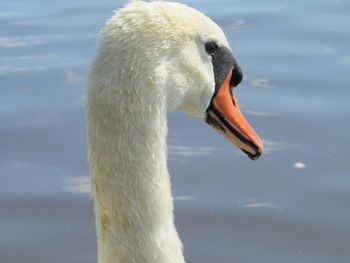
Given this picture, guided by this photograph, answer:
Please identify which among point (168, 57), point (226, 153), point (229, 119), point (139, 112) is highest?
point (168, 57)

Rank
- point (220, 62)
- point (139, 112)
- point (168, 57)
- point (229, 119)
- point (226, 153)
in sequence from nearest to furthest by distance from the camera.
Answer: point (139, 112), point (168, 57), point (220, 62), point (229, 119), point (226, 153)

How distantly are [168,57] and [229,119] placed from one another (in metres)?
0.66

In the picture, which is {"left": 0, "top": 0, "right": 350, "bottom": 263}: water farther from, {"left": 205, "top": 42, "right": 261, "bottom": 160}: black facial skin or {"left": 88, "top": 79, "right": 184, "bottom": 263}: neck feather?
{"left": 88, "top": 79, "right": 184, "bottom": 263}: neck feather

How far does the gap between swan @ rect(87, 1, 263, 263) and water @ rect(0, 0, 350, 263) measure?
1996 mm

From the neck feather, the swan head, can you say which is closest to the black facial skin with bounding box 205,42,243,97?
the swan head

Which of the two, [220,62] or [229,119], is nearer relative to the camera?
[220,62]

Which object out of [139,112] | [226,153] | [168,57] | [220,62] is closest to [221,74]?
[220,62]

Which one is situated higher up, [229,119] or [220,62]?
[220,62]

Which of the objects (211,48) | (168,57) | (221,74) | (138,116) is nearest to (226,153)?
(221,74)

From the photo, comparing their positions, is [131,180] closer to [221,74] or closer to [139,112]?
[139,112]

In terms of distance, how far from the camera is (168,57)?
11.2 ft

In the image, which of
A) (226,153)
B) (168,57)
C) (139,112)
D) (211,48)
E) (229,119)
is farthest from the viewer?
(226,153)

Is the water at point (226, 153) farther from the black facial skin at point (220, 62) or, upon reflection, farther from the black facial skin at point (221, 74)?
the black facial skin at point (220, 62)

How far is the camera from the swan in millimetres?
3273
